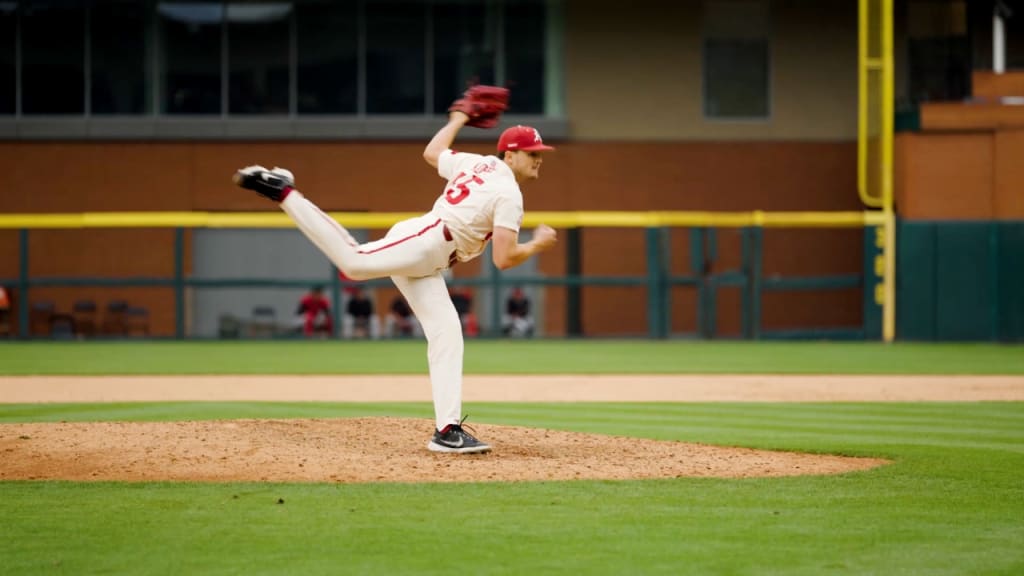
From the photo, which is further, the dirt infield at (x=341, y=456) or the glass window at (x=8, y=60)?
the glass window at (x=8, y=60)

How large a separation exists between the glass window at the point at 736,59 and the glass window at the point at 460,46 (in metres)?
4.31

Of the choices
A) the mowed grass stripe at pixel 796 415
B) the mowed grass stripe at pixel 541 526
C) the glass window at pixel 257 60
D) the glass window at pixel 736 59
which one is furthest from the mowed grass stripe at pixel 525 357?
the mowed grass stripe at pixel 541 526

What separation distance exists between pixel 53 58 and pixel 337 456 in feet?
71.6

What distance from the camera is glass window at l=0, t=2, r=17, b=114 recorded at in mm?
27922

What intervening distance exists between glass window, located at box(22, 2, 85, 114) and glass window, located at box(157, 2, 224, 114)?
159 centimetres

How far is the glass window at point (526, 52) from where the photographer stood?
93.3 ft

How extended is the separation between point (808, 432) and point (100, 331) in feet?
62.0

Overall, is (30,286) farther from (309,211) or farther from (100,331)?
(309,211)

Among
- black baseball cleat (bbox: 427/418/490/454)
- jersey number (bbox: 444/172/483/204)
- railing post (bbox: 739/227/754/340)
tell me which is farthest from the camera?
railing post (bbox: 739/227/754/340)

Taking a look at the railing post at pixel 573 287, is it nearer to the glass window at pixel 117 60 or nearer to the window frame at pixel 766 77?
the window frame at pixel 766 77

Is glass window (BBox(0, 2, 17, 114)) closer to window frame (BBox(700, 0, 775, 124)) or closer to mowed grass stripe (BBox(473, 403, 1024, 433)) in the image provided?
window frame (BBox(700, 0, 775, 124))

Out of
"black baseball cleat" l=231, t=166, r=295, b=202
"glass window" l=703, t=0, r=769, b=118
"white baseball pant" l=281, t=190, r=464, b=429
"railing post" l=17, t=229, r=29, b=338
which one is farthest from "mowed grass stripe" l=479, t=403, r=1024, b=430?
"glass window" l=703, t=0, r=769, b=118

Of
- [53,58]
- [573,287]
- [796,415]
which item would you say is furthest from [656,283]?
[796,415]

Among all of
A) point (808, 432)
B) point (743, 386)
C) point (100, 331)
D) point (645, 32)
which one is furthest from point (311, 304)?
point (808, 432)
